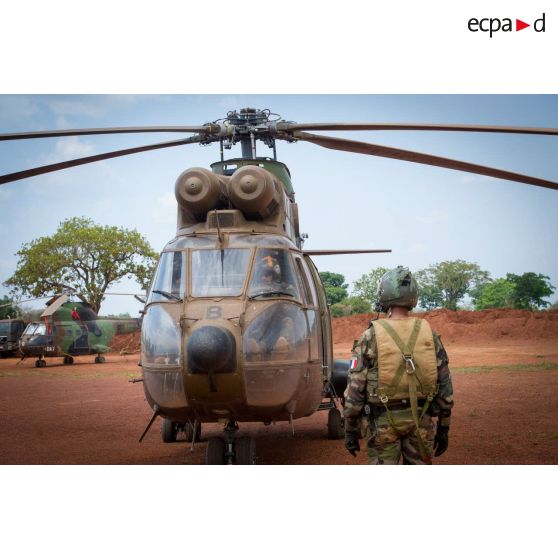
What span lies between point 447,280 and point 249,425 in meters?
19.4

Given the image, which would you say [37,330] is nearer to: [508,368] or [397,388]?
[508,368]

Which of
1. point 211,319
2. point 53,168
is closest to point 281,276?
point 211,319

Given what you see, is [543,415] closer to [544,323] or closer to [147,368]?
[147,368]

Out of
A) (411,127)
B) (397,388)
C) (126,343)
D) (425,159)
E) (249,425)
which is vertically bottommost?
(249,425)

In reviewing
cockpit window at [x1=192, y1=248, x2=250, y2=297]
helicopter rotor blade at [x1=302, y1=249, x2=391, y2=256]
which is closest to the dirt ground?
cockpit window at [x1=192, y1=248, x2=250, y2=297]

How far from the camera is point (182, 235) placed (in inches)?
242

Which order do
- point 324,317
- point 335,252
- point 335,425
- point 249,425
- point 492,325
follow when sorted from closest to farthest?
point 324,317, point 335,425, point 335,252, point 249,425, point 492,325

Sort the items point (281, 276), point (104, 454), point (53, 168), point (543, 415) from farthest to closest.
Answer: point (543, 415) → point (104, 454) → point (53, 168) → point (281, 276)

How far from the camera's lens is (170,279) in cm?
577

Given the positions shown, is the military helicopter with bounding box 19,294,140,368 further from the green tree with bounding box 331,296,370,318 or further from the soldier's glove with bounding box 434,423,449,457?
the soldier's glove with bounding box 434,423,449,457

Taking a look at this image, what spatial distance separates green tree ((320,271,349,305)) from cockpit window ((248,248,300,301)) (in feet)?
125

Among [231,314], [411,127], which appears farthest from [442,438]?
[411,127]

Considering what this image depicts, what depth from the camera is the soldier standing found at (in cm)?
393

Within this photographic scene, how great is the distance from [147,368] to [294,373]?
1.22 meters
